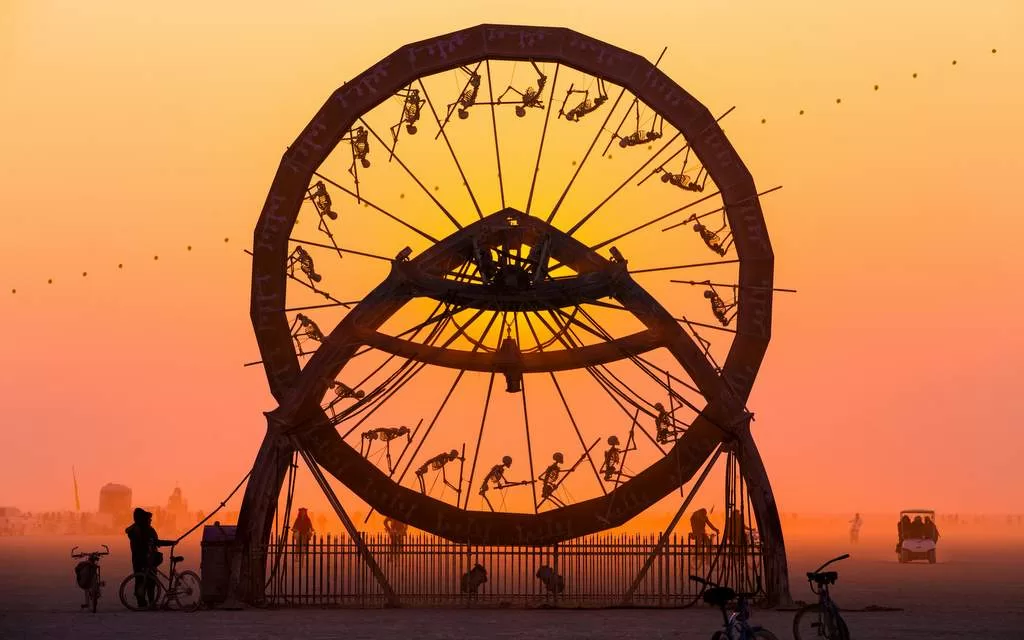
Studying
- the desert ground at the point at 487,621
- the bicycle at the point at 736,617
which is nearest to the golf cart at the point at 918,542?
the desert ground at the point at 487,621

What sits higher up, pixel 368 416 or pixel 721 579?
pixel 368 416

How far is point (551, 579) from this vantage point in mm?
44938

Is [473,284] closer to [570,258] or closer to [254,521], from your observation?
[570,258]

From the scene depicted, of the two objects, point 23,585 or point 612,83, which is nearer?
point 612,83

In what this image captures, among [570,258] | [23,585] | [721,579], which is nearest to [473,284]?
[570,258]

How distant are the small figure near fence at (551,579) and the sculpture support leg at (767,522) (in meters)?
5.06

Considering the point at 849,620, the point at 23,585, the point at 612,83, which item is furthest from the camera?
the point at 23,585

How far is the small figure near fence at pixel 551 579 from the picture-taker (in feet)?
145

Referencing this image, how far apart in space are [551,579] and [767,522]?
5.64 m

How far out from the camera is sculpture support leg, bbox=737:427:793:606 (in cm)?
4341

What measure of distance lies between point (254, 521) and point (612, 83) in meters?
14.3

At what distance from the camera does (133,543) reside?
43219mm

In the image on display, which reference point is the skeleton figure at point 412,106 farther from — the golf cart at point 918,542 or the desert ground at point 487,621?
the golf cart at point 918,542

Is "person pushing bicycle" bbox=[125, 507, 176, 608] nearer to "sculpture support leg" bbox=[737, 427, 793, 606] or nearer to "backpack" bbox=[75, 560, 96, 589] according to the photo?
"backpack" bbox=[75, 560, 96, 589]
